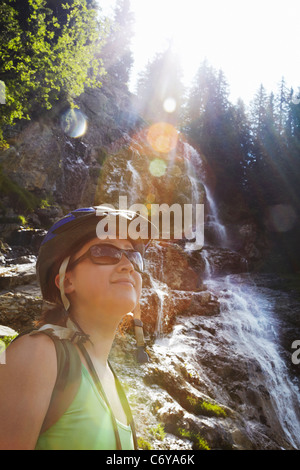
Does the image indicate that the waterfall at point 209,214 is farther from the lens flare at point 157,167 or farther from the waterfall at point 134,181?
the waterfall at point 134,181

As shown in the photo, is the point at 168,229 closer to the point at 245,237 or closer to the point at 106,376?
the point at 245,237

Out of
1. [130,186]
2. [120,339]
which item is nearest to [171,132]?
[130,186]

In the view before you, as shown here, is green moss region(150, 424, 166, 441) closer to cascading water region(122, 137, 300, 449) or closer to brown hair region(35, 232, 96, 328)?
cascading water region(122, 137, 300, 449)

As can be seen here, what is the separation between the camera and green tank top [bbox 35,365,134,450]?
4.39 feet

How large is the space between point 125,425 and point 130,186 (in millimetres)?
22243

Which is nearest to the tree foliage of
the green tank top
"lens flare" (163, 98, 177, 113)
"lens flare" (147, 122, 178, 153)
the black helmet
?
the black helmet

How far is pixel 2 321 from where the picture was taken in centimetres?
730

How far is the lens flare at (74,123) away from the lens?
21459 mm

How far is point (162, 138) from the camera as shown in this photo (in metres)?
38.6

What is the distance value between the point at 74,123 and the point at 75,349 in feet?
79.2

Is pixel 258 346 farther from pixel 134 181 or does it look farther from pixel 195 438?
pixel 134 181

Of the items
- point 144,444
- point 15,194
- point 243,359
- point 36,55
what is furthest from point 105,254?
point 15,194

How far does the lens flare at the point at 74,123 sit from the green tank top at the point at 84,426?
2250cm

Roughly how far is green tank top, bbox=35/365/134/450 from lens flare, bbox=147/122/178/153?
106ft
